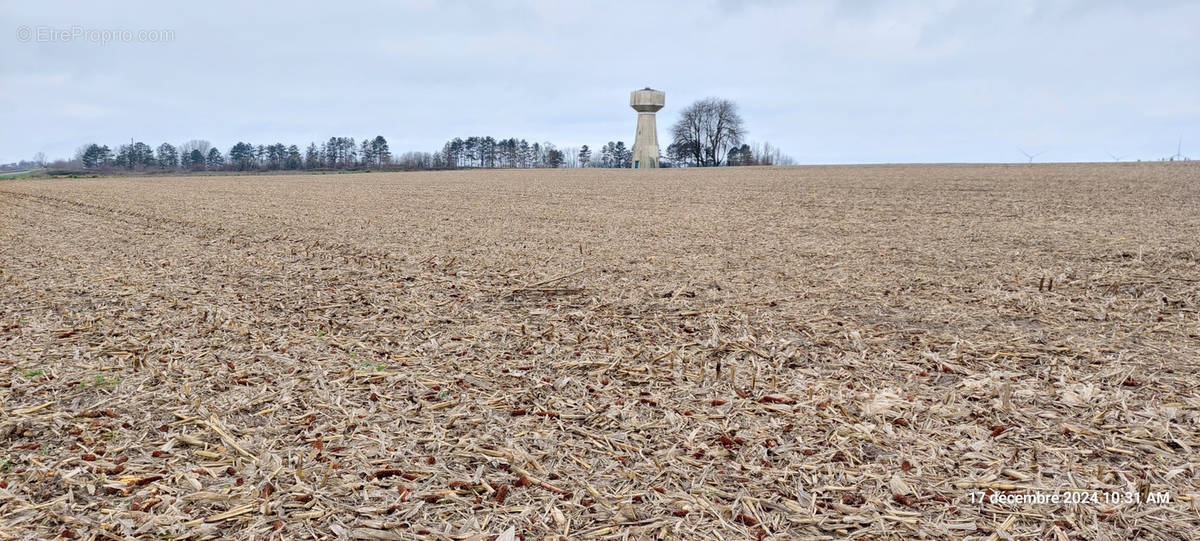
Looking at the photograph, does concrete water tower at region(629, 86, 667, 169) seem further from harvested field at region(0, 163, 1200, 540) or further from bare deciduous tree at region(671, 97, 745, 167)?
harvested field at region(0, 163, 1200, 540)

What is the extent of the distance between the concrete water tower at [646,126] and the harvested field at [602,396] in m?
72.3

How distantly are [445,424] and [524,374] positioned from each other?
1.09m

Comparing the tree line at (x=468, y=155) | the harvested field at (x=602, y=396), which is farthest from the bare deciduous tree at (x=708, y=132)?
the harvested field at (x=602, y=396)

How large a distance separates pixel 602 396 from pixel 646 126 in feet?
265

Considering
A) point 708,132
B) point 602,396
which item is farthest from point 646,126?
point 602,396

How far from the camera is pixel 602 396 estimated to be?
499 cm

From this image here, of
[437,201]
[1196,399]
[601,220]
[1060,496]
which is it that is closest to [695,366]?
[1060,496]

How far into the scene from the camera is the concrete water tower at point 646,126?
81.1m

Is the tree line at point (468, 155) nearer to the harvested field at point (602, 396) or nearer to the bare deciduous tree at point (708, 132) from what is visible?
the bare deciduous tree at point (708, 132)

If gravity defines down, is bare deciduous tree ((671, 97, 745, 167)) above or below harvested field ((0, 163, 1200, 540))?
above

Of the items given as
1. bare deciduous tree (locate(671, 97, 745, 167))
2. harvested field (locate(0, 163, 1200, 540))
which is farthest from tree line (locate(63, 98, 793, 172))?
harvested field (locate(0, 163, 1200, 540))

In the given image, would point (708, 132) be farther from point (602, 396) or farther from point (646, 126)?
point (602, 396)

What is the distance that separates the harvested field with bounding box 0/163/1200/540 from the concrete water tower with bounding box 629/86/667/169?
72.3 meters

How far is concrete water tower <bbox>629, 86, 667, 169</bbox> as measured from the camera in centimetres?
8112
